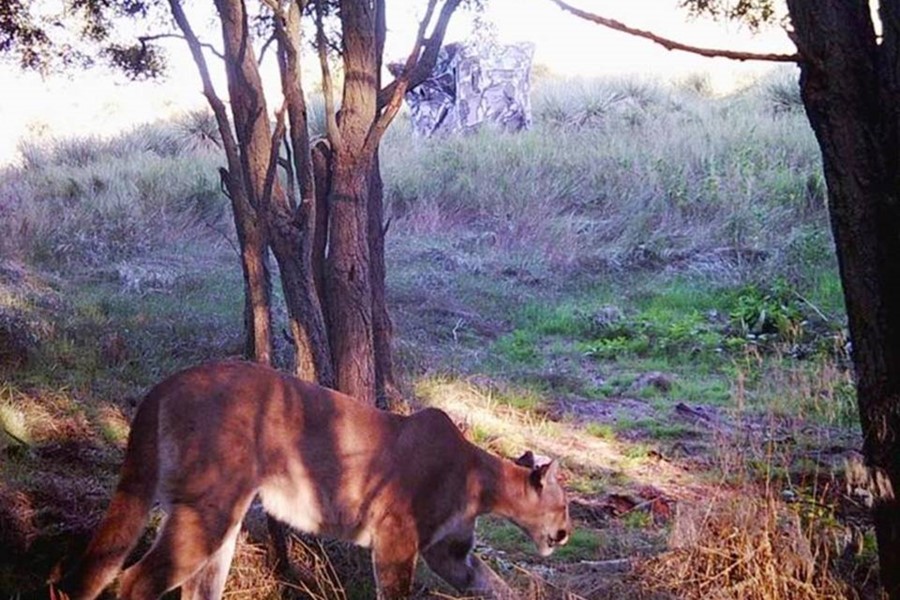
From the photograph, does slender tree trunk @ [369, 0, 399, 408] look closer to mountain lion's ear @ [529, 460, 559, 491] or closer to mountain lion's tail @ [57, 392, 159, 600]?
mountain lion's ear @ [529, 460, 559, 491]

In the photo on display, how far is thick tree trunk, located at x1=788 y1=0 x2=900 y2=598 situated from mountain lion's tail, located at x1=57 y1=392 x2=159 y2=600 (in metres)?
3.18

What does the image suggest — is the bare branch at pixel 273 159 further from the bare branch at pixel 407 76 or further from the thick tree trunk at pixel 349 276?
the bare branch at pixel 407 76

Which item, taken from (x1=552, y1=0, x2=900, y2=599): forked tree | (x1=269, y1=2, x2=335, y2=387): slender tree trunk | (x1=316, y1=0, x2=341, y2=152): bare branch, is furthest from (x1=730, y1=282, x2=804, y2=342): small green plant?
(x1=552, y1=0, x2=900, y2=599): forked tree

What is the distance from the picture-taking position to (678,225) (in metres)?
17.6

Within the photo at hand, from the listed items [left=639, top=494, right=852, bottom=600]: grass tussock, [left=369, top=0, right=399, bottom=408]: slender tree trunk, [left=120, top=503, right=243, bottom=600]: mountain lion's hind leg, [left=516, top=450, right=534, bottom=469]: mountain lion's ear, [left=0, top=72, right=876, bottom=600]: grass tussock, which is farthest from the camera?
[left=369, top=0, right=399, bottom=408]: slender tree trunk

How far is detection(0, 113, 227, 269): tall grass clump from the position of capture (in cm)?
1549

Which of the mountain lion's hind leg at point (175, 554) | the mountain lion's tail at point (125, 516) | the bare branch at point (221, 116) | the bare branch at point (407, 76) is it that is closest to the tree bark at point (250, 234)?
the bare branch at point (221, 116)

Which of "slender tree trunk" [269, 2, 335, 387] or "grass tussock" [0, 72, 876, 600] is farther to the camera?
"slender tree trunk" [269, 2, 335, 387]

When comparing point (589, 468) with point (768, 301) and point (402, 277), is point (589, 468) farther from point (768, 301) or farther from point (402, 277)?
point (402, 277)

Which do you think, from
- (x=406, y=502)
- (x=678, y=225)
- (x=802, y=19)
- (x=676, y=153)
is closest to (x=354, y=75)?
(x=406, y=502)

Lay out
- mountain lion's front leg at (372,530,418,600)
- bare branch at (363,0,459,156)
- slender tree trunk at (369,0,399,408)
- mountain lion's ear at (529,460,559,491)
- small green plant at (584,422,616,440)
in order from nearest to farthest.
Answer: mountain lion's front leg at (372,530,418,600) < mountain lion's ear at (529,460,559,491) < bare branch at (363,0,459,156) < slender tree trunk at (369,0,399,408) < small green plant at (584,422,616,440)

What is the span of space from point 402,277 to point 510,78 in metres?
11.4

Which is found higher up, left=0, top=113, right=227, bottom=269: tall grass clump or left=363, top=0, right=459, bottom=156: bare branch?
left=363, top=0, right=459, bottom=156: bare branch

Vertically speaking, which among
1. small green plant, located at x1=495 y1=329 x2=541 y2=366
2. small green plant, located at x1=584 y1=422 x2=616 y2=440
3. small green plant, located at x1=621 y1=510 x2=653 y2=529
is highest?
small green plant, located at x1=621 y1=510 x2=653 y2=529
